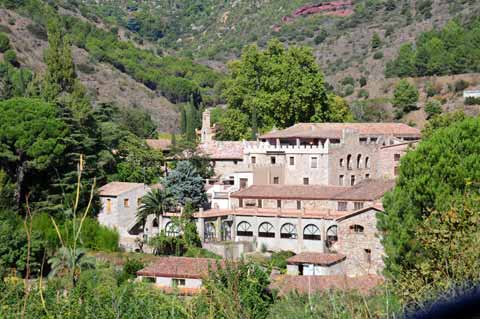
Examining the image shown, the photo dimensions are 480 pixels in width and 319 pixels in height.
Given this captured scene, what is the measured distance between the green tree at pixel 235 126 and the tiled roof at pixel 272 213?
13.0 metres

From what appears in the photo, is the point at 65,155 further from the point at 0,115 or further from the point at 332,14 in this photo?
the point at 332,14

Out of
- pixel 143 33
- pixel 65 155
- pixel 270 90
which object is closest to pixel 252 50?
pixel 270 90

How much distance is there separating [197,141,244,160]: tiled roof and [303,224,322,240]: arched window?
29.2ft

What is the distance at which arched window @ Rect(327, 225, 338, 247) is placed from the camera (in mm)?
29203

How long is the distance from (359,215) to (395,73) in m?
50.6

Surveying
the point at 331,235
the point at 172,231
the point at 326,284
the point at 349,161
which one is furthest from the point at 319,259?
the point at 326,284

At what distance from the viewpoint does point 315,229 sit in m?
29.7

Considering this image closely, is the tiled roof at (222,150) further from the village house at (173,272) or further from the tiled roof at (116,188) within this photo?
the village house at (173,272)

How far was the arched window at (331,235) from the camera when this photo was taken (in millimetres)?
29203

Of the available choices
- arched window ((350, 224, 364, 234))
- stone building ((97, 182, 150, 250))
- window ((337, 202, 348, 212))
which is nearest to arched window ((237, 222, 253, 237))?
window ((337, 202, 348, 212))

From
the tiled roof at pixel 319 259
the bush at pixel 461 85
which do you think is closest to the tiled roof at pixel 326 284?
the tiled roof at pixel 319 259

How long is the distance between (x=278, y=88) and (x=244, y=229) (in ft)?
48.7

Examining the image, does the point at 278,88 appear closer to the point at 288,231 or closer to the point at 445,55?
the point at 288,231

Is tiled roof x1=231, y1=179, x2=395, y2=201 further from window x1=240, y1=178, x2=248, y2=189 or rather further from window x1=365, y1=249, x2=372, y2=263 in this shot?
window x1=365, y1=249, x2=372, y2=263
